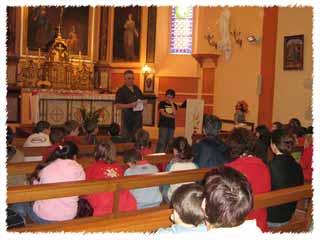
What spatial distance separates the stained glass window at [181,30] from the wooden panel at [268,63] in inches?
173

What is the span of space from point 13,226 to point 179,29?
12370 millimetres

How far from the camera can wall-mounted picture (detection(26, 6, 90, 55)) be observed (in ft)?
45.0

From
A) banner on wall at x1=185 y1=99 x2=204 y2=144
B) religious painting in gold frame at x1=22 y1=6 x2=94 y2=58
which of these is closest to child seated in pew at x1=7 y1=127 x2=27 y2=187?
banner on wall at x1=185 y1=99 x2=204 y2=144

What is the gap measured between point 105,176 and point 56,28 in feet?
36.6

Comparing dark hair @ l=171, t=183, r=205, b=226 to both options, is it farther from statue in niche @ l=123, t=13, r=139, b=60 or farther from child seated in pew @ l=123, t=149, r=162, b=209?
statue in niche @ l=123, t=13, r=139, b=60

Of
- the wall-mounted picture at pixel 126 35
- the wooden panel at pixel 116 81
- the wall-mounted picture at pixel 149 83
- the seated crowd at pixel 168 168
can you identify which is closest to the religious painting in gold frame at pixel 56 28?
the wall-mounted picture at pixel 126 35

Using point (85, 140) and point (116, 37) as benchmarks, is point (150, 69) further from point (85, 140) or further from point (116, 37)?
point (85, 140)

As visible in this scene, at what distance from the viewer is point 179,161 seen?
404 centimetres

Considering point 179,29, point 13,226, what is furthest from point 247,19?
→ point 13,226

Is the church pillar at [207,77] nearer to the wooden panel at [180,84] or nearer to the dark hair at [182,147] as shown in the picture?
the wooden panel at [180,84]

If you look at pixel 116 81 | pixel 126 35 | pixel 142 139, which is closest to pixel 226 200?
pixel 142 139

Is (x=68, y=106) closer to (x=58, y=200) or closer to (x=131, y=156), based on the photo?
(x=131, y=156)

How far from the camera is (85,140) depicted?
6.51m

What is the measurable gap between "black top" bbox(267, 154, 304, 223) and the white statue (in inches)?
357
